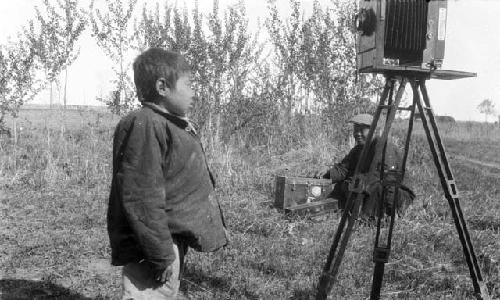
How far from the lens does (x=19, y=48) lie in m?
10.7

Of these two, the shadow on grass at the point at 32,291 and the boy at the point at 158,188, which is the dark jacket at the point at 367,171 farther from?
the boy at the point at 158,188

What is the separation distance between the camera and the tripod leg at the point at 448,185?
3.48 m

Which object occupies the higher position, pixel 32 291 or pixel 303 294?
pixel 303 294

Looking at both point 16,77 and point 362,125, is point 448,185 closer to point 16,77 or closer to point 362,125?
point 362,125

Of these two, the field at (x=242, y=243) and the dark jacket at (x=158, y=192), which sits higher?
the dark jacket at (x=158, y=192)

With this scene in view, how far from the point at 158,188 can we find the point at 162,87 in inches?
20.6

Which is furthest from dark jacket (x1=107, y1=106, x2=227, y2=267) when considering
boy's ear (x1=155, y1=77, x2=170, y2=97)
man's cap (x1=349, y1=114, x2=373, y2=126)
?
man's cap (x1=349, y1=114, x2=373, y2=126)

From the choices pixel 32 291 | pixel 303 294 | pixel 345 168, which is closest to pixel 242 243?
pixel 303 294

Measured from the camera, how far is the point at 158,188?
94.3 inches

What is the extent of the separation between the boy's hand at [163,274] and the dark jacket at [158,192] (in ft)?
0.21

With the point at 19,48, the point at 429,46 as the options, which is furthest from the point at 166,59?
the point at 19,48

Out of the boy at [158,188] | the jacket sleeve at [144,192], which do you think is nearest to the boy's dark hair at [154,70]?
the boy at [158,188]

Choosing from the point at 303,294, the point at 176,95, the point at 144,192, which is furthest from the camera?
the point at 303,294

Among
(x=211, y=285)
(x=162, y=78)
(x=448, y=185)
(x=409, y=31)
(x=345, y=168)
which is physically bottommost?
(x=211, y=285)
